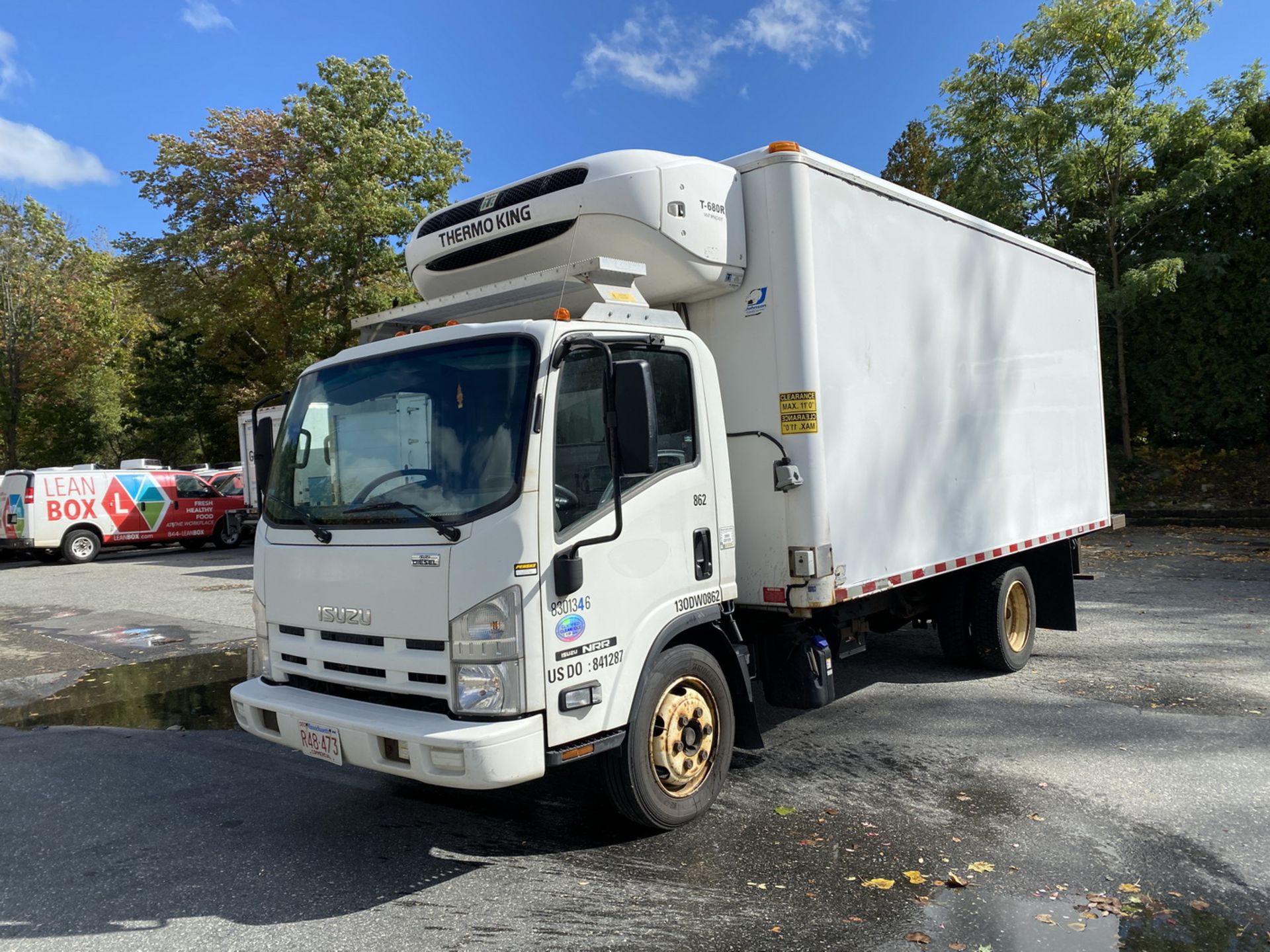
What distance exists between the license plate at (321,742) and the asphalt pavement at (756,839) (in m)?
0.57

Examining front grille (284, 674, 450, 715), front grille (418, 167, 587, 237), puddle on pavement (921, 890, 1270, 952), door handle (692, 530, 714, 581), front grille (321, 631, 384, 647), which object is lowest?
puddle on pavement (921, 890, 1270, 952)

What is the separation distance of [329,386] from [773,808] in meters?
3.13

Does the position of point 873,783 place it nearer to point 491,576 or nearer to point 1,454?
point 491,576

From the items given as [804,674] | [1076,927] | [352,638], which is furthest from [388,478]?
[1076,927]

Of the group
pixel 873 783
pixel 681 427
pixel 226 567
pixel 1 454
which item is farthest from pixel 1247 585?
pixel 1 454

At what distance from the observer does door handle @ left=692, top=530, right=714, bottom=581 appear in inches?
177

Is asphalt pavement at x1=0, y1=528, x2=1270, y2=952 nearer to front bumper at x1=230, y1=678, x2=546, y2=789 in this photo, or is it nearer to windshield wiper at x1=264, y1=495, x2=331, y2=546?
front bumper at x1=230, y1=678, x2=546, y2=789

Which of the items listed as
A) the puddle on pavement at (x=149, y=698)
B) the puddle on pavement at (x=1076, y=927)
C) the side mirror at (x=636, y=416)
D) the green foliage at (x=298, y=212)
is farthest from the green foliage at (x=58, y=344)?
the puddle on pavement at (x=1076, y=927)

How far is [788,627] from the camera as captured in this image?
5168 mm

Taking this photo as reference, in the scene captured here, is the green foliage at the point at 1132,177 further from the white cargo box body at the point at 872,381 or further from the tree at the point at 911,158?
the white cargo box body at the point at 872,381

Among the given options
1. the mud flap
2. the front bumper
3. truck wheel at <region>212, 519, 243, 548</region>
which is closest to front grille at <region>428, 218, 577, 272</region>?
the front bumper

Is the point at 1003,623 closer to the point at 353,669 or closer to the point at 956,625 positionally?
the point at 956,625

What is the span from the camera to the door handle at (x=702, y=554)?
4492 mm

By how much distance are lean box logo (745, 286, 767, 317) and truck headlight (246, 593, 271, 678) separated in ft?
9.61
